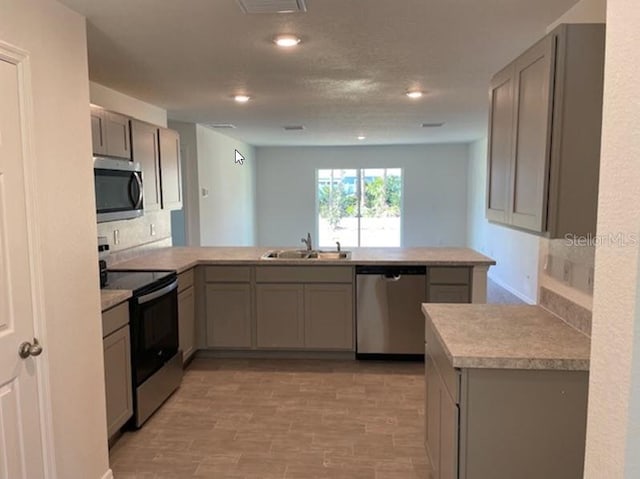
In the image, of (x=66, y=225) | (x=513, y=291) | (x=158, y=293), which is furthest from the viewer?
(x=513, y=291)

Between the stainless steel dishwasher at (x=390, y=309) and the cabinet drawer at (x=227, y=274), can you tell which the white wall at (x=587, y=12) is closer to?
the stainless steel dishwasher at (x=390, y=309)

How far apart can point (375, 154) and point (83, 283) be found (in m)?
7.89

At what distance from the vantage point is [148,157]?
12.3ft

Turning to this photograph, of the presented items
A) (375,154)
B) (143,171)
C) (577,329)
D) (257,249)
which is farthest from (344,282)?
(375,154)

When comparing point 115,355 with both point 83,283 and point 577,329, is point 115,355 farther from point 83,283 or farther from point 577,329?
point 577,329

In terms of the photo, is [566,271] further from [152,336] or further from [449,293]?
[152,336]

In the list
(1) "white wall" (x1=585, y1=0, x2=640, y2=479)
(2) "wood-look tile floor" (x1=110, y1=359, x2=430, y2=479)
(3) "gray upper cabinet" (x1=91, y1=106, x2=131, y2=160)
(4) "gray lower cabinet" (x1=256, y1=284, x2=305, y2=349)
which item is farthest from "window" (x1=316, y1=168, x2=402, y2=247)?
(1) "white wall" (x1=585, y1=0, x2=640, y2=479)

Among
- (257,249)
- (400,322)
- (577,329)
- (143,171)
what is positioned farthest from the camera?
(257,249)

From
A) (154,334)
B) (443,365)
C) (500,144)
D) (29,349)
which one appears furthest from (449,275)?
(29,349)

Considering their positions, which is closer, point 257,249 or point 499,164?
point 499,164

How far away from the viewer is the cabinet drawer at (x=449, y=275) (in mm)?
3959

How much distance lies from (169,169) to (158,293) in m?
1.44

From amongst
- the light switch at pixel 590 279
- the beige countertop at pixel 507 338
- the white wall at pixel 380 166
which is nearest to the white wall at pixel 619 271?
the beige countertop at pixel 507 338

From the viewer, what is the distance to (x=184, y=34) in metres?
2.52
